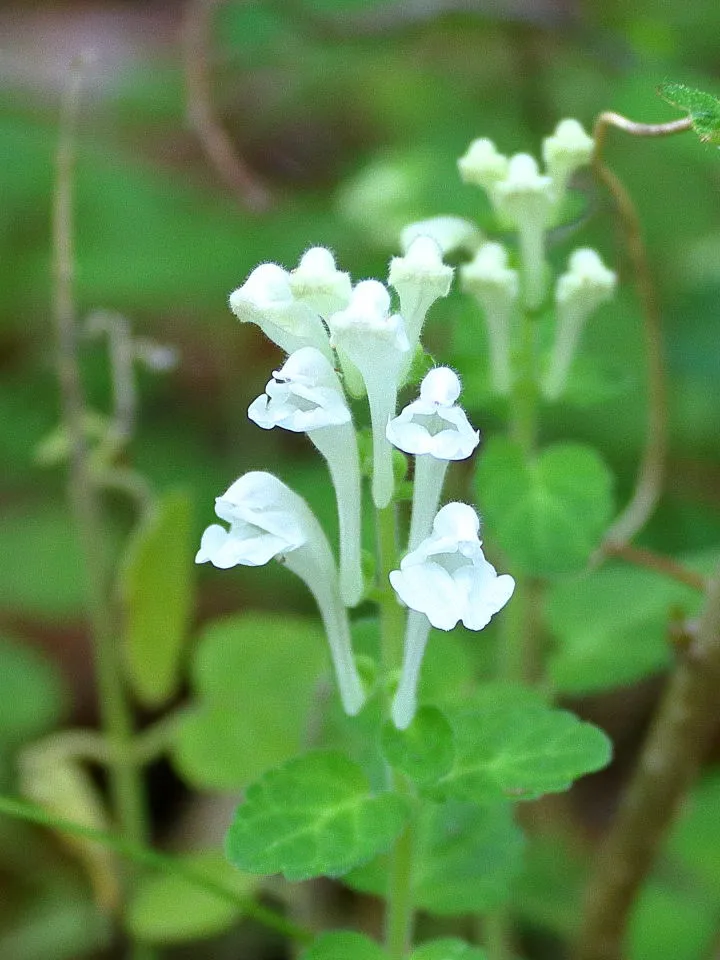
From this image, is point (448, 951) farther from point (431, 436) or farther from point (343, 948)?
point (431, 436)

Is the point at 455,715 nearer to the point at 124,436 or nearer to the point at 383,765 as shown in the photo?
the point at 383,765

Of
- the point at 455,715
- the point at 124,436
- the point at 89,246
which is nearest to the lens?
the point at 455,715

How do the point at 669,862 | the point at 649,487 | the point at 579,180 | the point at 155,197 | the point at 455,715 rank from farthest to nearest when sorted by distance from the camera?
1. the point at 155,197
2. the point at 579,180
3. the point at 669,862
4. the point at 649,487
5. the point at 455,715

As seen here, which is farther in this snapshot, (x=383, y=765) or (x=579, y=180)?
(x=579, y=180)

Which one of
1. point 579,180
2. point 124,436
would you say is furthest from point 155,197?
point 124,436

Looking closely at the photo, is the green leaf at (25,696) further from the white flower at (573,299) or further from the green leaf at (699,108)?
the green leaf at (699,108)
